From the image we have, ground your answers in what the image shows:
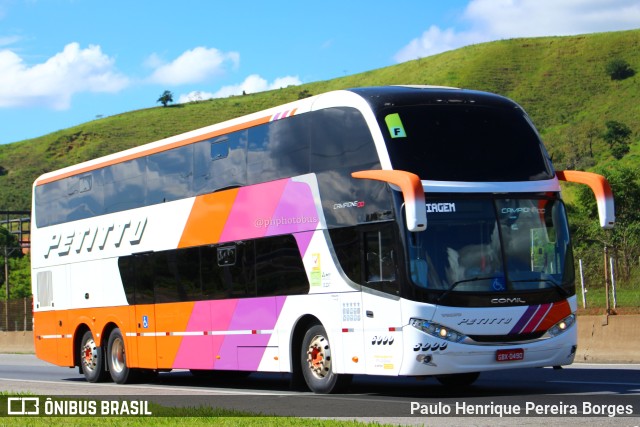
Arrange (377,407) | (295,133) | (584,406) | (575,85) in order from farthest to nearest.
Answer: (575,85), (295,133), (377,407), (584,406)

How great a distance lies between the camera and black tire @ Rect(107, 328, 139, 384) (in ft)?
73.9

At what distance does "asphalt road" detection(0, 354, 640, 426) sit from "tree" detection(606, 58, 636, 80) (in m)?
109

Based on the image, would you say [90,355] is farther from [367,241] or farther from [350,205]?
[367,241]

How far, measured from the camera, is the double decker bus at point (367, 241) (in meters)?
14.9

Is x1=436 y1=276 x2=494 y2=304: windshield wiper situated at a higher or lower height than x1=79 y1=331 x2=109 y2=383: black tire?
higher

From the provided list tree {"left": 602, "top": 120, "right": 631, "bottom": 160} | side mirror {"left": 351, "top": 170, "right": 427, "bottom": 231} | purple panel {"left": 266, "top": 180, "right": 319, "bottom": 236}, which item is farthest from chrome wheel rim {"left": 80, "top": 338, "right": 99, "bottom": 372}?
tree {"left": 602, "top": 120, "right": 631, "bottom": 160}

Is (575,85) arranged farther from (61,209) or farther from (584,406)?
(584,406)

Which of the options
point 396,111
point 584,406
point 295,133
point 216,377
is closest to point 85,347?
point 216,377

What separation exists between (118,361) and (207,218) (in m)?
4.75

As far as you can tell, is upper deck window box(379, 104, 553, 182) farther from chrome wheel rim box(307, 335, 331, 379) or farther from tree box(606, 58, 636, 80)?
tree box(606, 58, 636, 80)

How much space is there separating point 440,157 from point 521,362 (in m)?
2.87

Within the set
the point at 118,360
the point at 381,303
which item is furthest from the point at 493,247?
the point at 118,360

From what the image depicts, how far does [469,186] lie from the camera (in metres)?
15.2

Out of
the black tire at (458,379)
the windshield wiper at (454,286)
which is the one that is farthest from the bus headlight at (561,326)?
the black tire at (458,379)
